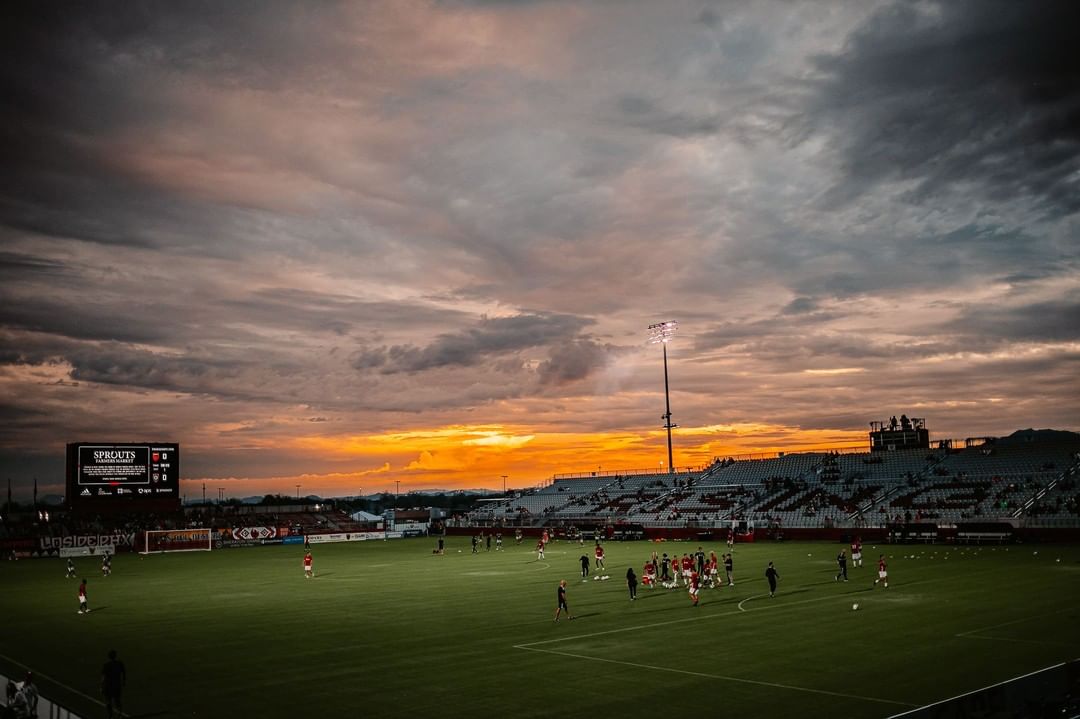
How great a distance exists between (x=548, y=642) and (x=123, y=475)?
70.8 m

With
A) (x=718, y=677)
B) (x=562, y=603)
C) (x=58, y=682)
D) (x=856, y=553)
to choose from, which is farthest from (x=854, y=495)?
(x=58, y=682)

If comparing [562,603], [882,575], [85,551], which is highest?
[562,603]

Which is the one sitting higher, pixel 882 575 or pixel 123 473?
pixel 123 473

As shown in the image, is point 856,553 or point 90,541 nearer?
point 856,553

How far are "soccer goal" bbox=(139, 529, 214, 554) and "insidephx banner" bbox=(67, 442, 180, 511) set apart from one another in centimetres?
548

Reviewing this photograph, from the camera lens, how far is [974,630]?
28266 mm

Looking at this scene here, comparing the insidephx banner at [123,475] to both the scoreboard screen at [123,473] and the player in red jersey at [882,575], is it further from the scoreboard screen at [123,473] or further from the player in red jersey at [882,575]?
the player in red jersey at [882,575]

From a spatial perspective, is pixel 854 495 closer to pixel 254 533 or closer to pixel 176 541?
pixel 254 533

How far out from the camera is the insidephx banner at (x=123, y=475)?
269 feet

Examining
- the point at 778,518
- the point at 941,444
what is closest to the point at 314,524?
the point at 778,518

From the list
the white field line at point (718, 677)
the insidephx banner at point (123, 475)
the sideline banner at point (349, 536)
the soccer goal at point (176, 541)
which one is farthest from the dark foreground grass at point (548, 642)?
the sideline banner at point (349, 536)

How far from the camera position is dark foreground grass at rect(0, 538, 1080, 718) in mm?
21000

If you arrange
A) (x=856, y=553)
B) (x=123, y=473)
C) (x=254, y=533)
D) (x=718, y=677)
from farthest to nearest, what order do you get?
(x=254, y=533) → (x=123, y=473) → (x=856, y=553) → (x=718, y=677)

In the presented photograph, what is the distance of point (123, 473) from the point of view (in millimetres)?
84750
